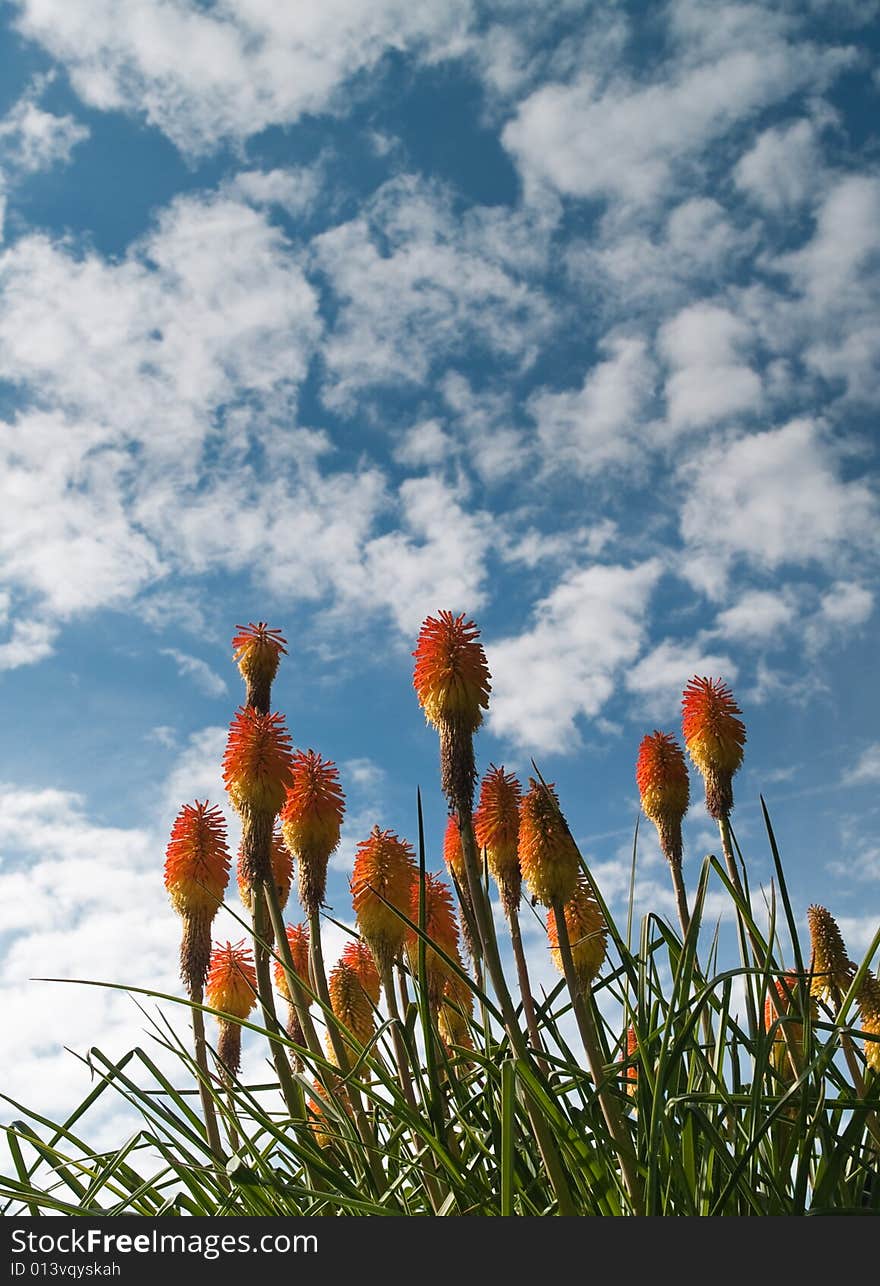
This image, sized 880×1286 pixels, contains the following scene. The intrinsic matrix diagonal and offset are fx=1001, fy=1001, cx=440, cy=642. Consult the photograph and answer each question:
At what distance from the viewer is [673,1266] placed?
3082 mm

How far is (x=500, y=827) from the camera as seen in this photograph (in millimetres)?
5328

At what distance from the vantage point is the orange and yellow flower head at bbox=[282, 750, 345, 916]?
17.5 feet

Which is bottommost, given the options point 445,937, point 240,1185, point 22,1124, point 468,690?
point 240,1185

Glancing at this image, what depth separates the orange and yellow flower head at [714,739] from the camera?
6594mm

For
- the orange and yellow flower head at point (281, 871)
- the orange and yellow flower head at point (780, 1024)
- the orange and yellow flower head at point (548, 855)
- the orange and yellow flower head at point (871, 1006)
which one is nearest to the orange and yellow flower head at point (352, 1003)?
the orange and yellow flower head at point (281, 871)

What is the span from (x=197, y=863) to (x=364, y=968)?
1.36m

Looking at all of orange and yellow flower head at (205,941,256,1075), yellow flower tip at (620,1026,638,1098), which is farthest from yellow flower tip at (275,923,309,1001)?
yellow flower tip at (620,1026,638,1098)

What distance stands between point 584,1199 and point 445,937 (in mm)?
1914

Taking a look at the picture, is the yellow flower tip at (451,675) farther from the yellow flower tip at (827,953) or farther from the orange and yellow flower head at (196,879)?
the yellow flower tip at (827,953)

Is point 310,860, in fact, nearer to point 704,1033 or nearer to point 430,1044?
point 430,1044

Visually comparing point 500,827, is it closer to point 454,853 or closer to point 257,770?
→ point 454,853

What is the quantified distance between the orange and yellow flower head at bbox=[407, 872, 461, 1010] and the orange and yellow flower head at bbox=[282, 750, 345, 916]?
53 centimetres

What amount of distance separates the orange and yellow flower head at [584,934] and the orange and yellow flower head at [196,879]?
1.87 m

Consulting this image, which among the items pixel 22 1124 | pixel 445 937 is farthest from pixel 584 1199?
pixel 22 1124
